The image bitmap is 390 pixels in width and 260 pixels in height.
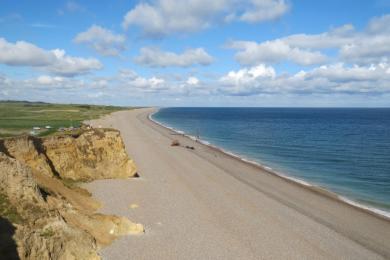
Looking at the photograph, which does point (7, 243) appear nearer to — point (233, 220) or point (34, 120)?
point (233, 220)

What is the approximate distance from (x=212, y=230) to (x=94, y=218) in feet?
18.1

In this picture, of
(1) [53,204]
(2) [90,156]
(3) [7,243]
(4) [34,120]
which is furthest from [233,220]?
(4) [34,120]

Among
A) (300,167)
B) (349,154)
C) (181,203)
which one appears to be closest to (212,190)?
(181,203)

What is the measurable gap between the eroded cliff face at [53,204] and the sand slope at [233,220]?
1.04 metres

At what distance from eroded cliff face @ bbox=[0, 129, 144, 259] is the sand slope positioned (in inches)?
41.0

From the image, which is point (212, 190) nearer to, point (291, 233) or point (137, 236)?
point (291, 233)

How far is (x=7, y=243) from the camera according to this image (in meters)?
11.4

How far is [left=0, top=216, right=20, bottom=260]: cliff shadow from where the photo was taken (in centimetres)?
1120

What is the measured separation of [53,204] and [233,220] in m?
8.86

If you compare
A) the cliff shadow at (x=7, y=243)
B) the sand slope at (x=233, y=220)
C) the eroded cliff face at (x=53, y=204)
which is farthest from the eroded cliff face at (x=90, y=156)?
the cliff shadow at (x=7, y=243)

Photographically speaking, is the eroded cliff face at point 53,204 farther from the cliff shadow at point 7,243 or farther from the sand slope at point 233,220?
the sand slope at point 233,220

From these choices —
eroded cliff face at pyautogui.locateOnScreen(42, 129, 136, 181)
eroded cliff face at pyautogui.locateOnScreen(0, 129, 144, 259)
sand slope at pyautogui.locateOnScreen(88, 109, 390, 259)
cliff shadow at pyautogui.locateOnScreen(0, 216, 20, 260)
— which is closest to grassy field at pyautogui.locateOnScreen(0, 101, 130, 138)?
eroded cliff face at pyautogui.locateOnScreen(42, 129, 136, 181)

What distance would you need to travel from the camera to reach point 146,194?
23578mm

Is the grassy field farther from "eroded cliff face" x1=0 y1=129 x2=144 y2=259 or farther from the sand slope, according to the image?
the sand slope
